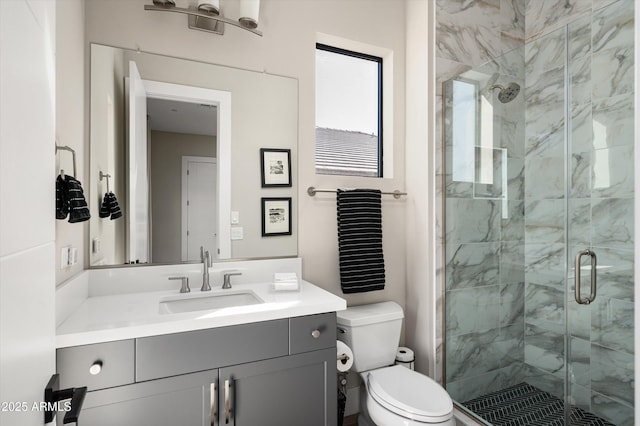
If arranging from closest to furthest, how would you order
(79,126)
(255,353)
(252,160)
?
(255,353) → (79,126) → (252,160)

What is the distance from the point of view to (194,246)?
179 centimetres

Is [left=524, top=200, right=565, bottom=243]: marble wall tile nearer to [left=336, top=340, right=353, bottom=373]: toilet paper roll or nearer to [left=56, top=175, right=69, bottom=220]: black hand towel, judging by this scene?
[left=336, top=340, right=353, bottom=373]: toilet paper roll

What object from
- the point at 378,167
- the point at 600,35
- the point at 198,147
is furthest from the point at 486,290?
the point at 198,147

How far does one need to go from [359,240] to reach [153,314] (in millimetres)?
1155

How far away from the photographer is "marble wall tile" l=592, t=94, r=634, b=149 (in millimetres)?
1500

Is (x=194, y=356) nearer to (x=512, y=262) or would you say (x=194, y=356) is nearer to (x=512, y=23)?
(x=512, y=262)

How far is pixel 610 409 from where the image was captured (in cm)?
169

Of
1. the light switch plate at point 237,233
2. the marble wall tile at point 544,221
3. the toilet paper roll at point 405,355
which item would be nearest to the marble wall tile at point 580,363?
the marble wall tile at point 544,221

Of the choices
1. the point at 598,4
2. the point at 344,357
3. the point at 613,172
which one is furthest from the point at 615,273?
the point at 598,4

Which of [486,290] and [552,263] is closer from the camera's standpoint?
[552,263]

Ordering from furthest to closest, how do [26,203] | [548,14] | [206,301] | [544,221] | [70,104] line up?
1. [548,14]
2. [544,221]
3. [206,301]
4. [70,104]
5. [26,203]

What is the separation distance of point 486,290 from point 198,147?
188cm

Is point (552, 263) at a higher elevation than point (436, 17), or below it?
below

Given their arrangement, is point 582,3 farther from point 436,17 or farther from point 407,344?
point 407,344
